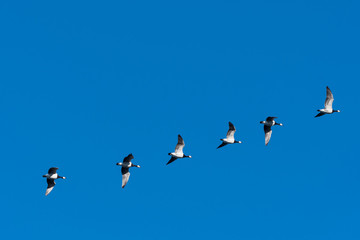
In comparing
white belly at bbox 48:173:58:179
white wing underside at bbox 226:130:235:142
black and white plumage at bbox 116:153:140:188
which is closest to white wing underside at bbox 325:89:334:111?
white wing underside at bbox 226:130:235:142

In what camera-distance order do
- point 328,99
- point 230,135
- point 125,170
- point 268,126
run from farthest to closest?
point 230,135 → point 268,126 → point 328,99 → point 125,170

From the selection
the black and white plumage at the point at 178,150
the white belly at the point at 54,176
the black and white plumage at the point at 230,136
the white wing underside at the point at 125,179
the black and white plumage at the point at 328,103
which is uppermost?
the black and white plumage at the point at 328,103

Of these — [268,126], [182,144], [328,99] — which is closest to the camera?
[182,144]

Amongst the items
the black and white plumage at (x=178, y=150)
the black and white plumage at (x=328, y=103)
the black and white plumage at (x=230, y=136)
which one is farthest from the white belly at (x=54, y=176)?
the black and white plumage at (x=328, y=103)

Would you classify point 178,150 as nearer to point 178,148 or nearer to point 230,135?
point 178,148

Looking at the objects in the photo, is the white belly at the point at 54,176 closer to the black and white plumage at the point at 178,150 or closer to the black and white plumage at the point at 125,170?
the black and white plumage at the point at 125,170

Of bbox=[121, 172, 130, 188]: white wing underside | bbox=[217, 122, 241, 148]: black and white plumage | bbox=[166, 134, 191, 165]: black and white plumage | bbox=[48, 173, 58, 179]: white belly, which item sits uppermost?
bbox=[217, 122, 241, 148]: black and white plumage

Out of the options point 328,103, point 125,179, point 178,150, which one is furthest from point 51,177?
point 328,103

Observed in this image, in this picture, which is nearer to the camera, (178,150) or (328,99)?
(178,150)

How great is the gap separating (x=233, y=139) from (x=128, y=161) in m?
17.4

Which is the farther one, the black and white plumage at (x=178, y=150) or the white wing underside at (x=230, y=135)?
the white wing underside at (x=230, y=135)

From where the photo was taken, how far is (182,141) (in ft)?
323

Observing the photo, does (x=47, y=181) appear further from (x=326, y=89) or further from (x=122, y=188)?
(x=326, y=89)

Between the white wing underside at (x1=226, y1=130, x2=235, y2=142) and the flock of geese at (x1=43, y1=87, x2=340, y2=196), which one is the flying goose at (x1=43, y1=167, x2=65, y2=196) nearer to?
the flock of geese at (x1=43, y1=87, x2=340, y2=196)
